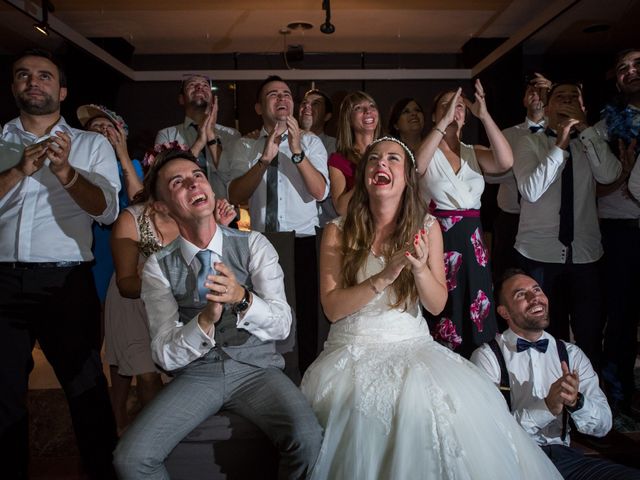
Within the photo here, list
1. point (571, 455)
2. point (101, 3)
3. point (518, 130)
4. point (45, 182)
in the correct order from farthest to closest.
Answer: point (101, 3)
point (518, 130)
point (45, 182)
point (571, 455)

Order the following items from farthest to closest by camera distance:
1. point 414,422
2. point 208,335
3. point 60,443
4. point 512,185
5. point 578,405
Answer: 1. point 512,185
2. point 60,443
3. point 578,405
4. point 208,335
5. point 414,422

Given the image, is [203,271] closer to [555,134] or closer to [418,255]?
[418,255]

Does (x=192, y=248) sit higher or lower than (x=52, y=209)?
lower

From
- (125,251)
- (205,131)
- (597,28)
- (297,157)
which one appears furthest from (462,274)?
(597,28)

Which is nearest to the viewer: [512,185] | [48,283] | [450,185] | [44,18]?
[48,283]

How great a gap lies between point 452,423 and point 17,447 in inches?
68.1

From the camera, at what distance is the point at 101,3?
5.55 metres

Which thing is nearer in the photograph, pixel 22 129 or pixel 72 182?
pixel 72 182

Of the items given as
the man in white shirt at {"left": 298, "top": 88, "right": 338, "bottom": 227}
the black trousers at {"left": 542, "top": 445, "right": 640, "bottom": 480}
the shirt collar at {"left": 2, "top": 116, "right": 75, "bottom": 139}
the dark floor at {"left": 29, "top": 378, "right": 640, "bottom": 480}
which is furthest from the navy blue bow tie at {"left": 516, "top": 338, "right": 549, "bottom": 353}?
the shirt collar at {"left": 2, "top": 116, "right": 75, "bottom": 139}

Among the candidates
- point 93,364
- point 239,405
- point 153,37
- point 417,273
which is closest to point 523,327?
point 417,273

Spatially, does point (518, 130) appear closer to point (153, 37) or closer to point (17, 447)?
point (17, 447)

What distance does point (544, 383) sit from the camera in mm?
2295

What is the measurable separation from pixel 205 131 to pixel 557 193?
80.2 inches

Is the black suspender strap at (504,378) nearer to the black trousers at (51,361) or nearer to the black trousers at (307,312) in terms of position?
the black trousers at (307,312)
